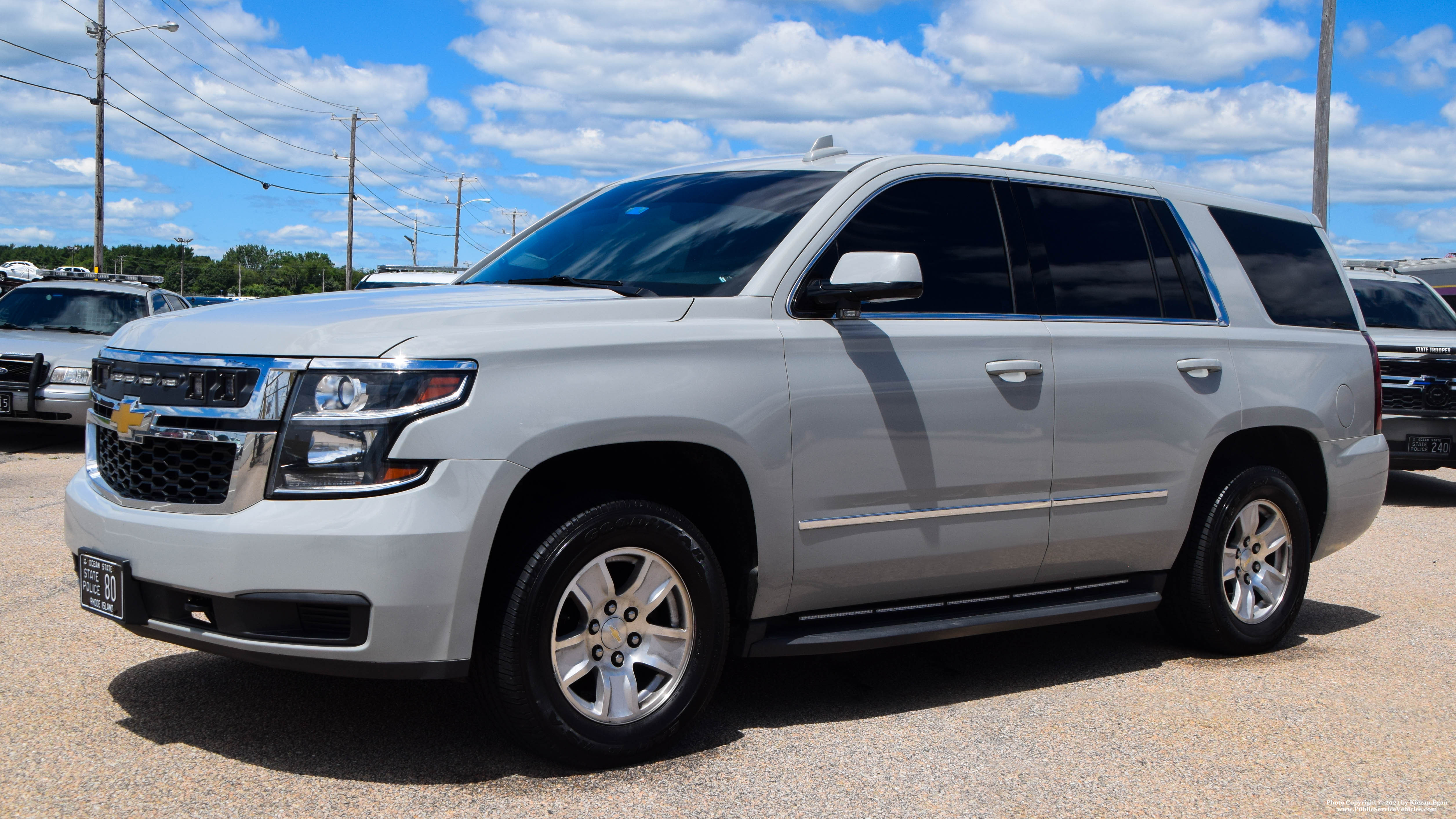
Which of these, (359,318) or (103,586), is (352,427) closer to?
(359,318)

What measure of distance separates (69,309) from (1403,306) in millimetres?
13622

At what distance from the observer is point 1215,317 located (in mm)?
5371

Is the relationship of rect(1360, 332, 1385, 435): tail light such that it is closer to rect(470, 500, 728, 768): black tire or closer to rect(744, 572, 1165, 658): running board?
rect(744, 572, 1165, 658): running board

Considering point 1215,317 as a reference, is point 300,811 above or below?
below

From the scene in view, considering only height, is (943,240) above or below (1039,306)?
above

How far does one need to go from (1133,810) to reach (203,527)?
107 inches

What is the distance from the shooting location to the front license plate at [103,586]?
11.7ft

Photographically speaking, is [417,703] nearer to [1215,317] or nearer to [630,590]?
[630,590]

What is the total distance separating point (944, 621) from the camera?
4.49 m

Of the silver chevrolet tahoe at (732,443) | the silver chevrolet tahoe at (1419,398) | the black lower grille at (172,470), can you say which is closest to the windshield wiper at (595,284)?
the silver chevrolet tahoe at (732,443)

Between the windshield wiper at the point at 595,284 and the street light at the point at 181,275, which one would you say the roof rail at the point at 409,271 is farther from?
the street light at the point at 181,275

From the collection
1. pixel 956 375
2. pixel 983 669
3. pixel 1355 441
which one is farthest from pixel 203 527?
pixel 1355 441

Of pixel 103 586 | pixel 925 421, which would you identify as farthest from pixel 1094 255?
pixel 103 586

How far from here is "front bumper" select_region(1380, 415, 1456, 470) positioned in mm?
10625
